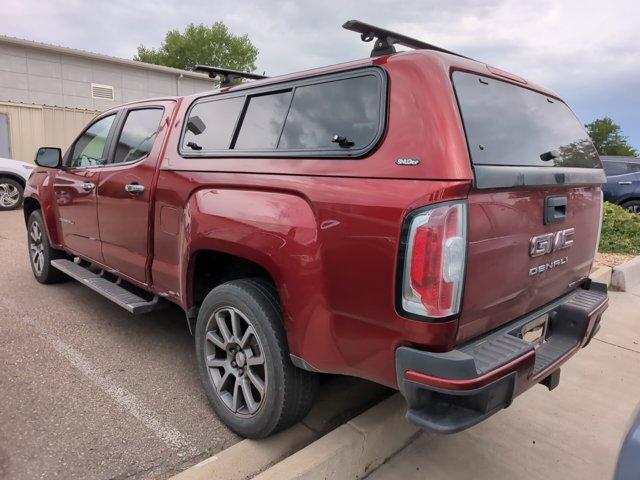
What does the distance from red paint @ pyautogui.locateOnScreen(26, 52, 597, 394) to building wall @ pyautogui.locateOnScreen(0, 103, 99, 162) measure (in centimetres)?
1376

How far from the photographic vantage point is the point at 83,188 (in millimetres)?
4195

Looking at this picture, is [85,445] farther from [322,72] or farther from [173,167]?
[322,72]

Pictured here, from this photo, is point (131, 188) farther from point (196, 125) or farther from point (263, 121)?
point (263, 121)

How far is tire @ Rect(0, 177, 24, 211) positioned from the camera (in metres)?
11.1

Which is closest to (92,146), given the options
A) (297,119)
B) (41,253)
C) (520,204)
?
(41,253)

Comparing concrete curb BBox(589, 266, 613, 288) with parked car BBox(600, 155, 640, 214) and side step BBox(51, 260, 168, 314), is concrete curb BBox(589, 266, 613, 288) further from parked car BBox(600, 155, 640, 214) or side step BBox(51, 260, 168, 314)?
parked car BBox(600, 155, 640, 214)

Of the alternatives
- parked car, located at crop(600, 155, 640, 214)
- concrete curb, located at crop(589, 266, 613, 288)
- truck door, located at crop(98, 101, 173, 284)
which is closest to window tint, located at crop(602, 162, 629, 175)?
parked car, located at crop(600, 155, 640, 214)

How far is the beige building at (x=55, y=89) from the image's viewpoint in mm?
14023

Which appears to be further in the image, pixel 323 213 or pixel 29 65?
pixel 29 65

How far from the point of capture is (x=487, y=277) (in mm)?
2047

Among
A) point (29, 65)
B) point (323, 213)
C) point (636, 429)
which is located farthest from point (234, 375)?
point (29, 65)

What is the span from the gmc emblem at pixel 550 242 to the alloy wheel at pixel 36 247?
194 inches

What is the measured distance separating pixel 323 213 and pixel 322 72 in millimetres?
804

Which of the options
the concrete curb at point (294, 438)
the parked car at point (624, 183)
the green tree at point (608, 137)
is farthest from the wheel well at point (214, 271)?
the green tree at point (608, 137)
